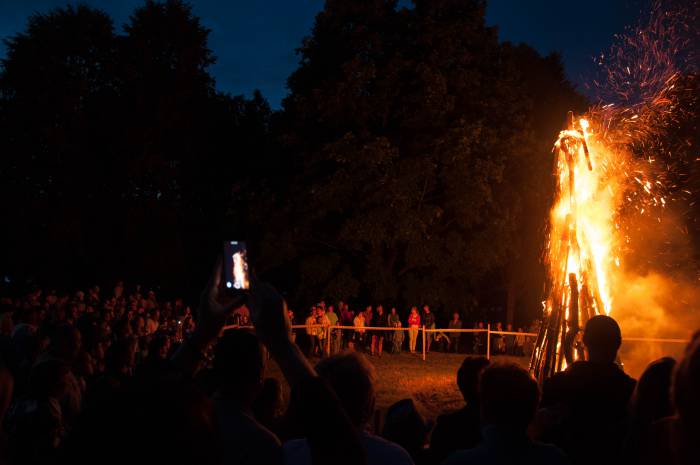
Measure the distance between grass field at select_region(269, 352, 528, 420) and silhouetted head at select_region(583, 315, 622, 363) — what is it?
6.26m

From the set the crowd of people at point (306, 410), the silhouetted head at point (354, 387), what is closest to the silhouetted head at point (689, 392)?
the crowd of people at point (306, 410)

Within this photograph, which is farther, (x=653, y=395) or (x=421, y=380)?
(x=421, y=380)

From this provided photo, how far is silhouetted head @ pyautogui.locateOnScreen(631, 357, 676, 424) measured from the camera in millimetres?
3008

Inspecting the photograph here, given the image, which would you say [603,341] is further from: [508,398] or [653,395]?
[508,398]

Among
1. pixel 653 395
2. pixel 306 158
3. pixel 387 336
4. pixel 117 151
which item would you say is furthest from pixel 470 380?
pixel 117 151

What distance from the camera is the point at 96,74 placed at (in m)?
29.6

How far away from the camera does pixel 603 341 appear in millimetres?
4102

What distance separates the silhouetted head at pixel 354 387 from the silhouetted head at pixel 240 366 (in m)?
0.35

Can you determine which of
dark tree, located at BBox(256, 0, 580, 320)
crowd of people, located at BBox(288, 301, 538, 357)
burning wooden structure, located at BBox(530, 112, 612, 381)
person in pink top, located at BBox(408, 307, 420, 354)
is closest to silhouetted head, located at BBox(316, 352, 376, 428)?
burning wooden structure, located at BBox(530, 112, 612, 381)

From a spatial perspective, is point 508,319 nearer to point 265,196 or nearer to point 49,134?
point 265,196

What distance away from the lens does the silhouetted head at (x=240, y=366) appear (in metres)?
2.79

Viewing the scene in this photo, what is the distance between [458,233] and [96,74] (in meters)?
18.7

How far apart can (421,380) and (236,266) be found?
46.5 ft

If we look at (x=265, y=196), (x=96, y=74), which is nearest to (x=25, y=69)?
(x=96, y=74)
